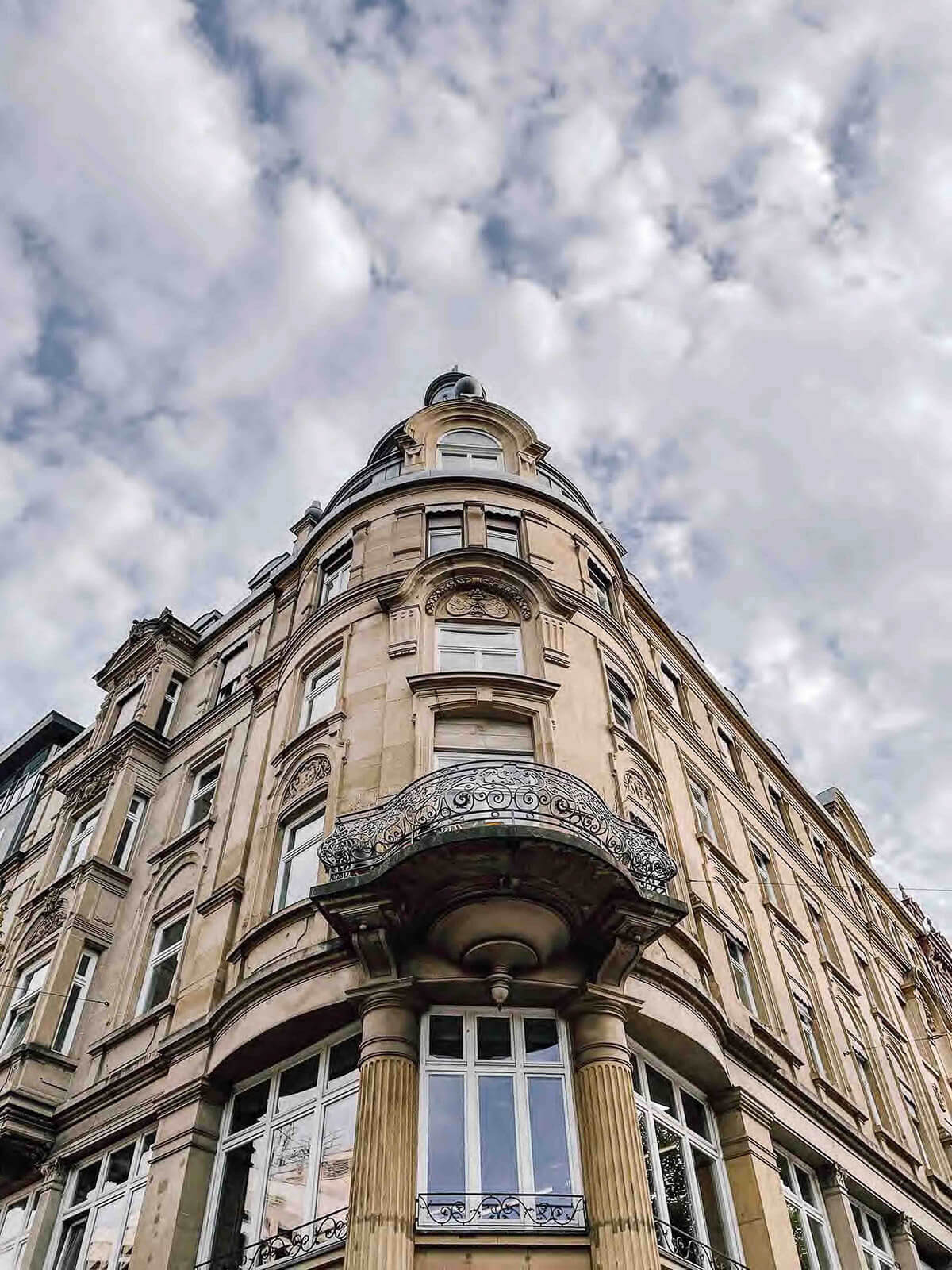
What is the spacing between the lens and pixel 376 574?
20781mm

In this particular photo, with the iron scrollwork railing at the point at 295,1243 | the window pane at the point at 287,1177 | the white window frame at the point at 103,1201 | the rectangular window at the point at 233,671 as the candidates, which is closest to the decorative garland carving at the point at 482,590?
the rectangular window at the point at 233,671

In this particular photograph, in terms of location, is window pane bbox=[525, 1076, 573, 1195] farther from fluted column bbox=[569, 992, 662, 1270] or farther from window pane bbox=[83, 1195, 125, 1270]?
window pane bbox=[83, 1195, 125, 1270]

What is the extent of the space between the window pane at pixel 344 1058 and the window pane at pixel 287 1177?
0.60 metres

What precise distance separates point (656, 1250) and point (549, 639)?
10.5m

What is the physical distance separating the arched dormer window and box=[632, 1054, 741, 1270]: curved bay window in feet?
48.8

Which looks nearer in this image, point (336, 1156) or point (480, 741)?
point (336, 1156)

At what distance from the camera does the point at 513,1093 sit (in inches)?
489

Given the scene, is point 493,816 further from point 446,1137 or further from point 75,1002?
Answer: point 75,1002

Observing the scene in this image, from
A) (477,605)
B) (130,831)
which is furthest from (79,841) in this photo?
(477,605)

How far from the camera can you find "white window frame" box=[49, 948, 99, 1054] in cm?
1845

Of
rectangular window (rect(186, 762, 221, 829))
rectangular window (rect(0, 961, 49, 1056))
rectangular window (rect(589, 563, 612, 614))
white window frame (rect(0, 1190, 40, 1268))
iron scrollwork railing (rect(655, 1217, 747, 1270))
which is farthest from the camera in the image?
rectangular window (rect(589, 563, 612, 614))

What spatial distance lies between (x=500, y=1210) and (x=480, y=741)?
735cm

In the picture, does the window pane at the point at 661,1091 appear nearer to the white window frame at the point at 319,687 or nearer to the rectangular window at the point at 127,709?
the white window frame at the point at 319,687

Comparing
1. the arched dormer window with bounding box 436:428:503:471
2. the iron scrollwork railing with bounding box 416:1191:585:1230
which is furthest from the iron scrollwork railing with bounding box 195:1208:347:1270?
the arched dormer window with bounding box 436:428:503:471
